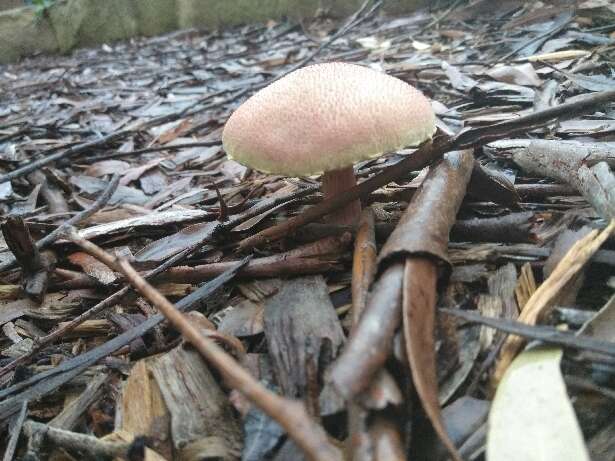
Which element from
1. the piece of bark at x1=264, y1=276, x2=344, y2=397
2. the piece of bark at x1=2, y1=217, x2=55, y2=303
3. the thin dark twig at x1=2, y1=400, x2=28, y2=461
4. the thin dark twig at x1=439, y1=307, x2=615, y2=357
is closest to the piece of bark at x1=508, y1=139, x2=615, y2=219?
the thin dark twig at x1=439, y1=307, x2=615, y2=357

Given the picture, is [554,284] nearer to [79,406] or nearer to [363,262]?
[363,262]

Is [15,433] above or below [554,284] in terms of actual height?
below

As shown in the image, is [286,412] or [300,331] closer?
[286,412]

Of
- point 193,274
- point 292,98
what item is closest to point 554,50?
point 292,98

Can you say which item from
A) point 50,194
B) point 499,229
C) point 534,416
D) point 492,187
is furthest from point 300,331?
point 50,194

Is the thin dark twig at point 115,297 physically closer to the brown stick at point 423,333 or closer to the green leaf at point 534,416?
the brown stick at point 423,333

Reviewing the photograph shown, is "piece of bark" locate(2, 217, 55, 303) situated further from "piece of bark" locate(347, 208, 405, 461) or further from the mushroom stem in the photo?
"piece of bark" locate(347, 208, 405, 461)

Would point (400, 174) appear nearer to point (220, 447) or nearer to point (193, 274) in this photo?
point (193, 274)

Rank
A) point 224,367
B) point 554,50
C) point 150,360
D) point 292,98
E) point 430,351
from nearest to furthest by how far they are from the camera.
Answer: point 224,367 → point 430,351 → point 150,360 → point 292,98 → point 554,50
